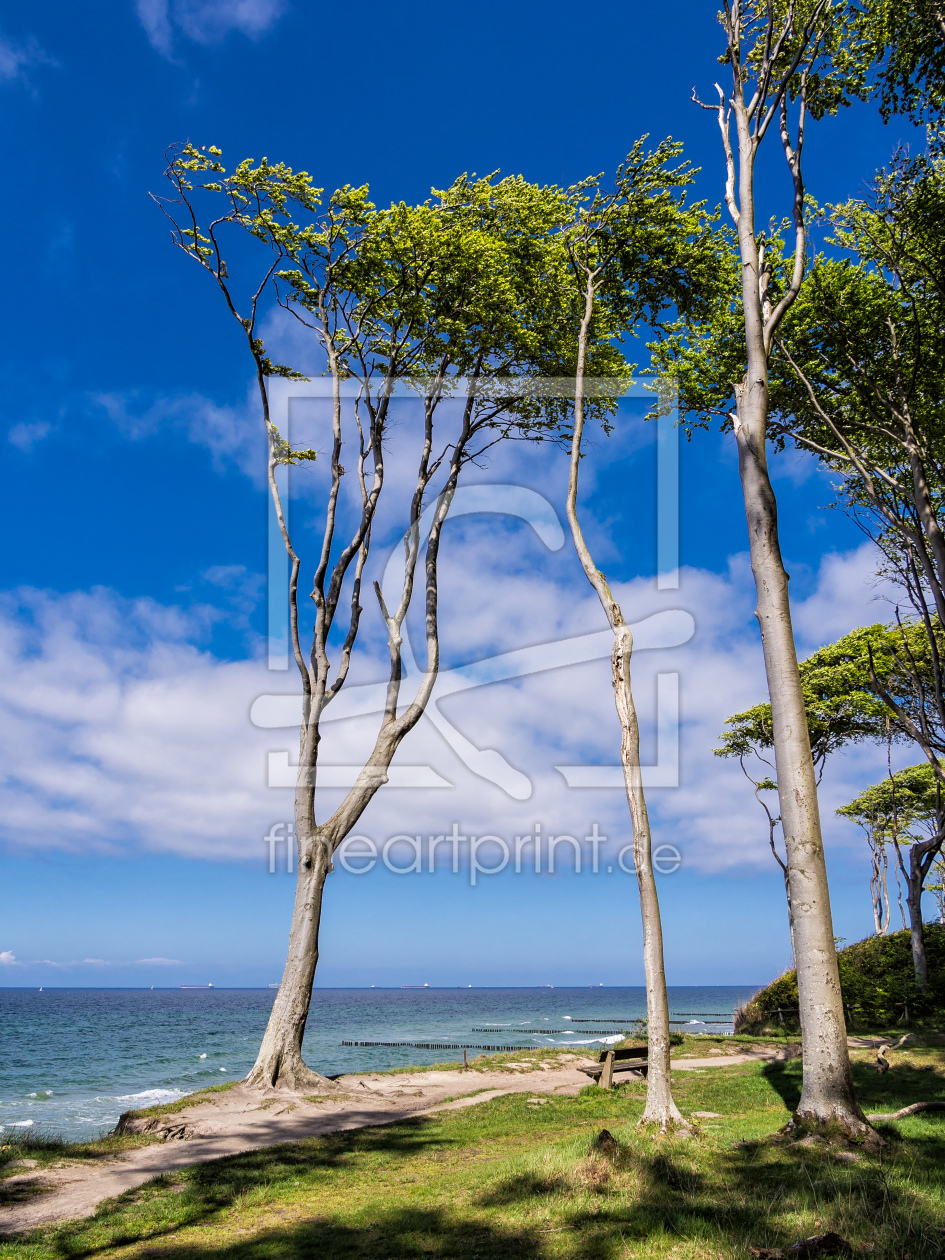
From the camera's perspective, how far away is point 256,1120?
1055 centimetres

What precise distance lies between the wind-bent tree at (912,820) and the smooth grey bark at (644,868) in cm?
1129

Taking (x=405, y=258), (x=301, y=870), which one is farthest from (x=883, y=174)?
(x=301, y=870)

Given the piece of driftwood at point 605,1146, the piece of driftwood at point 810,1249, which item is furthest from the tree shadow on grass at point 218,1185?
the piece of driftwood at point 810,1249

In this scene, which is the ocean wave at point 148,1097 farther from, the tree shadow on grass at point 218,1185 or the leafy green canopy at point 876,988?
the leafy green canopy at point 876,988

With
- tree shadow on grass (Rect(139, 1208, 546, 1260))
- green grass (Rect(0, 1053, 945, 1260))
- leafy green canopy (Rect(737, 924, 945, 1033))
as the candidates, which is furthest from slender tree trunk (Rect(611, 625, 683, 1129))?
leafy green canopy (Rect(737, 924, 945, 1033))

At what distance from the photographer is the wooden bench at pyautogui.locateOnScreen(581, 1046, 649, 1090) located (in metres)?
13.1

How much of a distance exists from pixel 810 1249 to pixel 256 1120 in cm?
862

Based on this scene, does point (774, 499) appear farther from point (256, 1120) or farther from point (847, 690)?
point (847, 690)

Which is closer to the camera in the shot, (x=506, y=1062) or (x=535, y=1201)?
(x=535, y=1201)

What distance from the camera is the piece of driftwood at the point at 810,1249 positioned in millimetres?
4215

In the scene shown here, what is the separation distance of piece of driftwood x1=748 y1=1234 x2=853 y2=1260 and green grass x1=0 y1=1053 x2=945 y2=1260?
0.45ft

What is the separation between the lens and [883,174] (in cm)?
1093

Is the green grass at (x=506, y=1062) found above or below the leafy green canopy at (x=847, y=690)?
below

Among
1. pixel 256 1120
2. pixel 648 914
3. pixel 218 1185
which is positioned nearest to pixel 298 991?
pixel 256 1120
